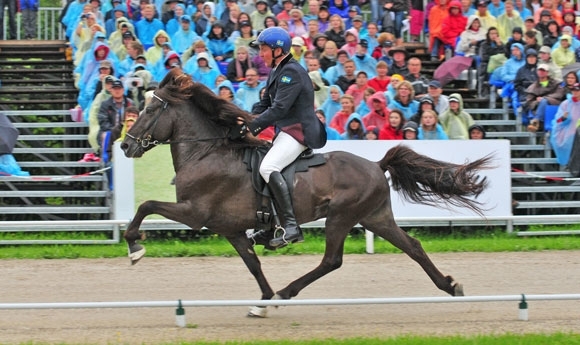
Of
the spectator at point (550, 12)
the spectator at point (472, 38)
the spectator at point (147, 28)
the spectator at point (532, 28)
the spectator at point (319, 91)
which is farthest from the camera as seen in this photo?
the spectator at point (550, 12)

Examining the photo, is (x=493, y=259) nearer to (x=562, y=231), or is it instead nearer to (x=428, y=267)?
(x=562, y=231)

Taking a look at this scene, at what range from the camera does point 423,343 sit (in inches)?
329

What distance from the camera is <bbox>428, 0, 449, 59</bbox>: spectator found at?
1894 cm

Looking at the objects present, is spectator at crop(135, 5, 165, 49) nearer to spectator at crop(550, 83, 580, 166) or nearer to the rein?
spectator at crop(550, 83, 580, 166)

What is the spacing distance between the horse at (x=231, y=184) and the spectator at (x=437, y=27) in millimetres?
9285

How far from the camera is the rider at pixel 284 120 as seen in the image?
9.54 meters

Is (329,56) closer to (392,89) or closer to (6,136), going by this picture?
(392,89)

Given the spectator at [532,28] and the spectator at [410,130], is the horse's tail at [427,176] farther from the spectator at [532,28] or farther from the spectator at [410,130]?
the spectator at [532,28]

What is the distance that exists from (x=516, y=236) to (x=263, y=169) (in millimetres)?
6039

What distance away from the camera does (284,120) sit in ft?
32.0

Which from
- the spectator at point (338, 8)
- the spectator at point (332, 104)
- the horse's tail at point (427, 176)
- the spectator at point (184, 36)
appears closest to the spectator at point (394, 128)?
the spectator at point (332, 104)

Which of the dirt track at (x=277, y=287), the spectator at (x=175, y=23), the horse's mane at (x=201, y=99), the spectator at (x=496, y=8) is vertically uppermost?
the spectator at (x=496, y=8)

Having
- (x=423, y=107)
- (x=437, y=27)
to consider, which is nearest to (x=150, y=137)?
(x=423, y=107)

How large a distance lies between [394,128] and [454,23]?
4932 millimetres
